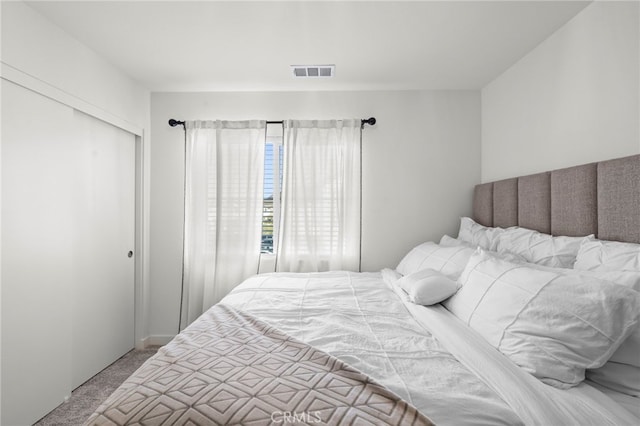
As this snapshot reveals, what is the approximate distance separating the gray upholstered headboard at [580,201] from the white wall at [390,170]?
2.07 feet

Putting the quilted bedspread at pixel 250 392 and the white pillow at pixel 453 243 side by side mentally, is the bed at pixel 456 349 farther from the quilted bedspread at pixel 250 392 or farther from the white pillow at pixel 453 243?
the white pillow at pixel 453 243

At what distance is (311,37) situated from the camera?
7.19ft

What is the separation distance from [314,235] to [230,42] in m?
1.76

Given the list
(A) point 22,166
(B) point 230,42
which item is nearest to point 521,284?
(B) point 230,42

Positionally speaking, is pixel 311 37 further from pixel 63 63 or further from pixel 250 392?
pixel 250 392

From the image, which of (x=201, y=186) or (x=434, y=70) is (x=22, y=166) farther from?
(x=434, y=70)

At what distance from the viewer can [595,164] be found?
5.46ft

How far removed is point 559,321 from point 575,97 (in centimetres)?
159

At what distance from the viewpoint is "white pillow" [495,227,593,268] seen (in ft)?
5.32

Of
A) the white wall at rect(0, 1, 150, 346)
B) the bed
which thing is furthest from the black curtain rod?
the bed

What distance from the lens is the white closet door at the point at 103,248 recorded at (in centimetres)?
239

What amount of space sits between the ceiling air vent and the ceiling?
5cm

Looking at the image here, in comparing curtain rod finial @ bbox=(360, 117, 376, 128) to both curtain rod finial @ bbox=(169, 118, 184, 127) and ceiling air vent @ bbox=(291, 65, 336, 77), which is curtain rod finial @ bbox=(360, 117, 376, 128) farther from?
curtain rod finial @ bbox=(169, 118, 184, 127)

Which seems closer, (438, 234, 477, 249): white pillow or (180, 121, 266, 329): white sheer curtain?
(438, 234, 477, 249): white pillow
